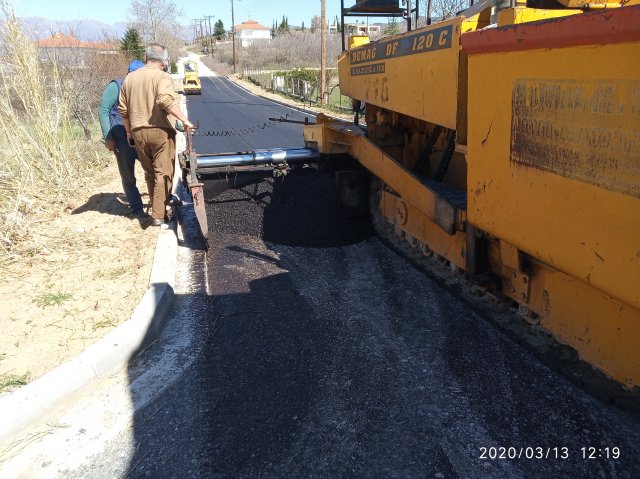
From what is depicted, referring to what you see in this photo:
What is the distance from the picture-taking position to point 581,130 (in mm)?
2268

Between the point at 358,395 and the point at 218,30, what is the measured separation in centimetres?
13466

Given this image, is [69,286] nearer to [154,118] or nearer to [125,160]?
[154,118]

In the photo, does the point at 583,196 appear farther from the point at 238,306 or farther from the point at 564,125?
the point at 238,306

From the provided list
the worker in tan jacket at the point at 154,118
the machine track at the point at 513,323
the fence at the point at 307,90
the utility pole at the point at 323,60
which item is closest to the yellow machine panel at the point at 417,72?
the machine track at the point at 513,323

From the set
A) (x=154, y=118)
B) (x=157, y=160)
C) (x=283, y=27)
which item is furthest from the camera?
(x=283, y=27)

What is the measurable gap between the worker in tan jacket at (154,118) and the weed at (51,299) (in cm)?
171

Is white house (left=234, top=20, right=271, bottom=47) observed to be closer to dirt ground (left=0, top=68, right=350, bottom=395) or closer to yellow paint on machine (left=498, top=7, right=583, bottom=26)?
dirt ground (left=0, top=68, right=350, bottom=395)

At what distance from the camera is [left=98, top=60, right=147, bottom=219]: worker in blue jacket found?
5.71 meters

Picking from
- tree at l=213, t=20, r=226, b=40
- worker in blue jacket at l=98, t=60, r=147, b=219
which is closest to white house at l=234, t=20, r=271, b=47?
tree at l=213, t=20, r=226, b=40

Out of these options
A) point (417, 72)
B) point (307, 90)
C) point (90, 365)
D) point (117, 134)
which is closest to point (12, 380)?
point (90, 365)

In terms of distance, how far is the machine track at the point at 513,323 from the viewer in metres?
2.81

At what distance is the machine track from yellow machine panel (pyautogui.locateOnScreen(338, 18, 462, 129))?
109 cm

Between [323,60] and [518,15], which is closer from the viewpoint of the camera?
[518,15]

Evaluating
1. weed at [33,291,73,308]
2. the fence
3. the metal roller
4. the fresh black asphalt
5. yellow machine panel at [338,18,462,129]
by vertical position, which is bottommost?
the fresh black asphalt
